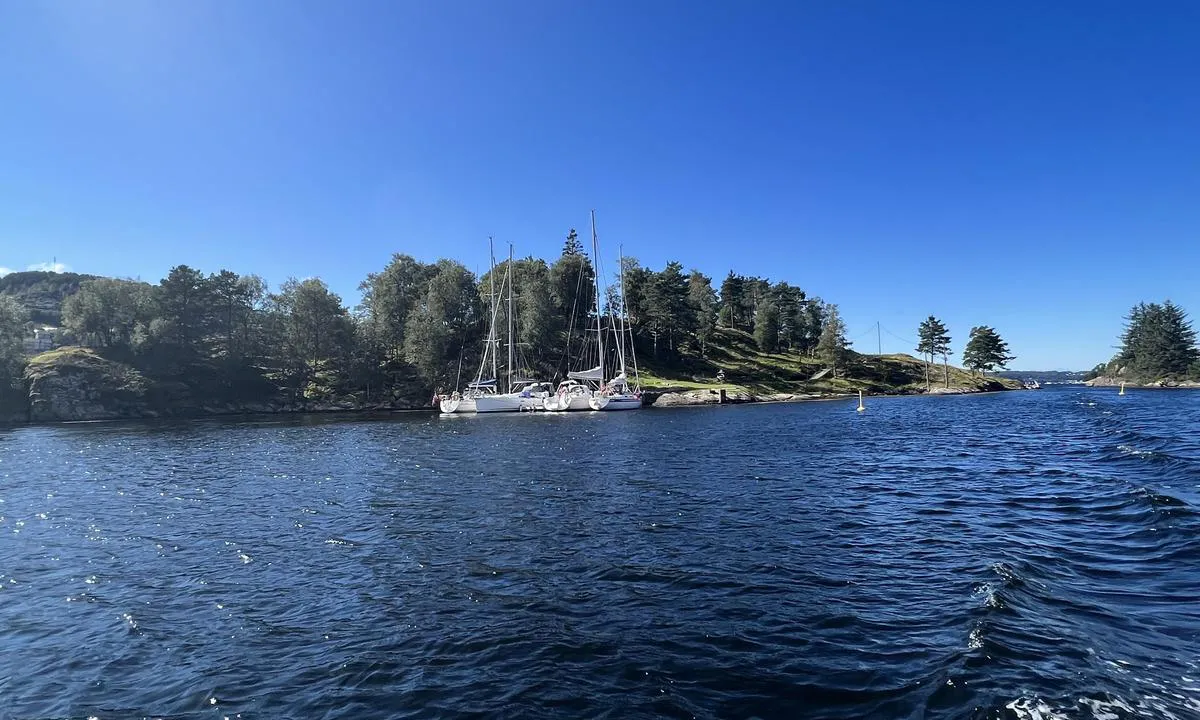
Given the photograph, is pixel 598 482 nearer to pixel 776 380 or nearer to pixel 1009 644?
pixel 1009 644

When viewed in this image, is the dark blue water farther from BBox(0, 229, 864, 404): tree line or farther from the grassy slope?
the grassy slope

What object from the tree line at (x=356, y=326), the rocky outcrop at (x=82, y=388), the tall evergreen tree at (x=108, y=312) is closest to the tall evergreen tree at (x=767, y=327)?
the tree line at (x=356, y=326)

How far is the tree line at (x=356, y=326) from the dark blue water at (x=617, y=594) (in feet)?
255

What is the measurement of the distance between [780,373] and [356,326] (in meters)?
95.6

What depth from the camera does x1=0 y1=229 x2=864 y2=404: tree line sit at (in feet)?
348

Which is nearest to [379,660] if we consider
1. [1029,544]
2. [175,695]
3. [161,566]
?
[175,695]

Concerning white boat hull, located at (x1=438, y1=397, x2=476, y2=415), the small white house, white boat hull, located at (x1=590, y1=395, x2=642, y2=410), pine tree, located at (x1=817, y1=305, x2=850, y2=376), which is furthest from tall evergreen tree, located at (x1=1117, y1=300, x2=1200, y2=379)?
the small white house

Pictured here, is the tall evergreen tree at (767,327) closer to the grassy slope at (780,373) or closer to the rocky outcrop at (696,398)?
the grassy slope at (780,373)

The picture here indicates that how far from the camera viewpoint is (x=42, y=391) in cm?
8975

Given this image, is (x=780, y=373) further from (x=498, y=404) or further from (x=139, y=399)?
(x=139, y=399)

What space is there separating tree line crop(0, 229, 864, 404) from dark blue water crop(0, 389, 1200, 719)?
7776cm

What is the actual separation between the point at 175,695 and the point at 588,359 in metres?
109

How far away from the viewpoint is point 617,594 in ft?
44.7

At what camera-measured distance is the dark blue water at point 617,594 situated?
30.3 feet
